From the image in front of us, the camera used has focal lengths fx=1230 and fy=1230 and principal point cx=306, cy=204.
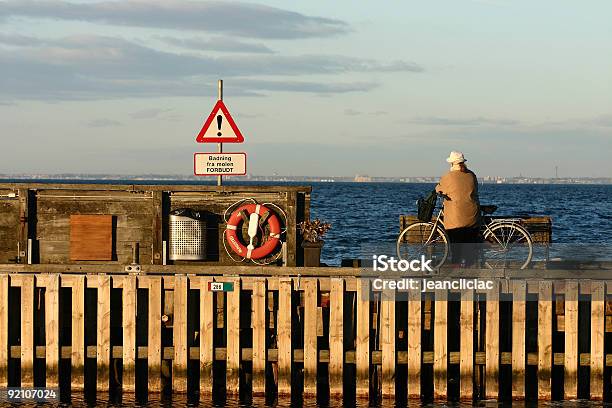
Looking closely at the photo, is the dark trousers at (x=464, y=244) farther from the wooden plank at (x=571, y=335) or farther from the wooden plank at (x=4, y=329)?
the wooden plank at (x=4, y=329)

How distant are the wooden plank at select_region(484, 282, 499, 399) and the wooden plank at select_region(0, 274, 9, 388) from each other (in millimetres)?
6678

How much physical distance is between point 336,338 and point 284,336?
2.39 feet

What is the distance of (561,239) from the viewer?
5516 cm

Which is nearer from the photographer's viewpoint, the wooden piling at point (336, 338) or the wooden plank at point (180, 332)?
the wooden piling at point (336, 338)

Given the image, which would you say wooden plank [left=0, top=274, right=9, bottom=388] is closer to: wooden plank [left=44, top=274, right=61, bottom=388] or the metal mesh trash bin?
wooden plank [left=44, top=274, right=61, bottom=388]

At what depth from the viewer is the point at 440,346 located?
16844mm

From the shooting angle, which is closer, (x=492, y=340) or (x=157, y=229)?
(x=492, y=340)

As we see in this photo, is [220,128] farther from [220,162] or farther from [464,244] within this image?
[464,244]

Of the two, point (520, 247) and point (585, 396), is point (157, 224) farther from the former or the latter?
point (585, 396)

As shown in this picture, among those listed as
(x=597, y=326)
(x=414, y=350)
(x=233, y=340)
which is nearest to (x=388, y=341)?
(x=414, y=350)

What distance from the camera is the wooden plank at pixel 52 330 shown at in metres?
17.1

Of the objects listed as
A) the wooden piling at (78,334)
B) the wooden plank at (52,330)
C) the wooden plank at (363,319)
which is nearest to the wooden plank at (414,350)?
the wooden plank at (363,319)

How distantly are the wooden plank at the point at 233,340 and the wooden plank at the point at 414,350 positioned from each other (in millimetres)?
2367

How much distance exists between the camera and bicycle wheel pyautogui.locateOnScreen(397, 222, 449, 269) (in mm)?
18047
